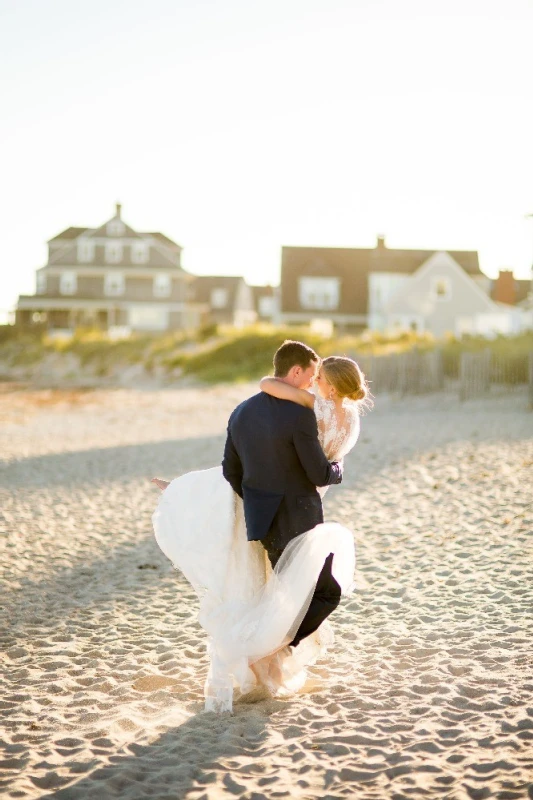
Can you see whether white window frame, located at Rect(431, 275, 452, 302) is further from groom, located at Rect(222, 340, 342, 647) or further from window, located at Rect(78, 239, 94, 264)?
groom, located at Rect(222, 340, 342, 647)

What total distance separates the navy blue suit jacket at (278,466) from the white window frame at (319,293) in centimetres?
5200

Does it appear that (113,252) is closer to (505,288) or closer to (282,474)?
(505,288)

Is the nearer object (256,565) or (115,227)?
(256,565)

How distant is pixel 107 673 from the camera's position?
5645mm

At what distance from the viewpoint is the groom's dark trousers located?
482cm

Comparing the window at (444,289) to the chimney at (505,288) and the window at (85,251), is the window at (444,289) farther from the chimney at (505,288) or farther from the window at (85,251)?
the window at (85,251)

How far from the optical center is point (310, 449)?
4793mm

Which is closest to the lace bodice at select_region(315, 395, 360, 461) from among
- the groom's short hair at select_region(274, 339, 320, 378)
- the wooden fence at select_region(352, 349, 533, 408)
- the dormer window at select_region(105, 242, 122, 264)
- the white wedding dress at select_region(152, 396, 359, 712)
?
the white wedding dress at select_region(152, 396, 359, 712)

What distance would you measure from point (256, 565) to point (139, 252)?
5688cm

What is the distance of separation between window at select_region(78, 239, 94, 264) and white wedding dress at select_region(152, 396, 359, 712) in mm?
57372

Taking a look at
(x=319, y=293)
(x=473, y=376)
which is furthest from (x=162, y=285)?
(x=473, y=376)

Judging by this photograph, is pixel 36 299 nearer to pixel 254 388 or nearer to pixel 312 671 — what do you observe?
pixel 254 388

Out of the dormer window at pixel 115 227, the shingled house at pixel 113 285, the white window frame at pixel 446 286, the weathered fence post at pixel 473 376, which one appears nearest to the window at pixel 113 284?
the shingled house at pixel 113 285

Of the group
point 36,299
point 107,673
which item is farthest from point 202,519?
point 36,299
